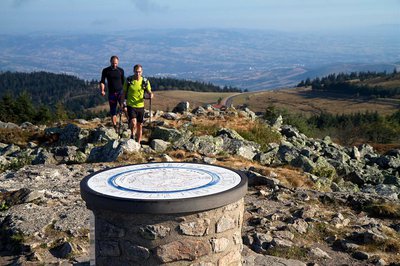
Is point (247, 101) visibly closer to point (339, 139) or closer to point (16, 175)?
point (339, 139)

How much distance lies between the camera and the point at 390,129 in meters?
44.2

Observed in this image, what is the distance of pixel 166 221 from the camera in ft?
18.5

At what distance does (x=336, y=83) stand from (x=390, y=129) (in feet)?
308

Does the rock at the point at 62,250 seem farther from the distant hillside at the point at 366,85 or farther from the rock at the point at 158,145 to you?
the distant hillside at the point at 366,85

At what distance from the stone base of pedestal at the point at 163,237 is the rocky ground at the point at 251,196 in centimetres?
225

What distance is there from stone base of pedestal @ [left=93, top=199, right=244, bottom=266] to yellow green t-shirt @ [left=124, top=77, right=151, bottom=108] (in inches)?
311

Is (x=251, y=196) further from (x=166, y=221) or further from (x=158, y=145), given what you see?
(x=166, y=221)

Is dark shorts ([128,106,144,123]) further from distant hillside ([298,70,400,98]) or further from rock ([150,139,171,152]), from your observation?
distant hillside ([298,70,400,98])

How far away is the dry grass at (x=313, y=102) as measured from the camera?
103269 millimetres

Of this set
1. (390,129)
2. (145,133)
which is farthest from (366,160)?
(390,129)

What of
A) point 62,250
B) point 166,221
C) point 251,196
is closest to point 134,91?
point 251,196

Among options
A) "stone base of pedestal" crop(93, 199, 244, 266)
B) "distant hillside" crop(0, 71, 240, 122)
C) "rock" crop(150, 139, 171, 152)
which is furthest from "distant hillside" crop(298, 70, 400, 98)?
"stone base of pedestal" crop(93, 199, 244, 266)

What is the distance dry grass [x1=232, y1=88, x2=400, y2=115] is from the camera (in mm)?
103269

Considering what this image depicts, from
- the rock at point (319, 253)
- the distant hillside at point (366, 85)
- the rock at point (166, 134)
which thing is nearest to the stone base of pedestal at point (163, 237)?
the rock at point (319, 253)
